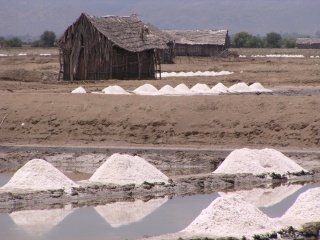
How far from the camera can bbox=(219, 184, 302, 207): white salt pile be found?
15504mm

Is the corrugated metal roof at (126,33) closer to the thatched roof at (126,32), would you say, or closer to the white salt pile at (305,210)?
the thatched roof at (126,32)

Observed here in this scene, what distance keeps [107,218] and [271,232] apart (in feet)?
10.1

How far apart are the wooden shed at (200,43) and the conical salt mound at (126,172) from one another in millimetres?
51138

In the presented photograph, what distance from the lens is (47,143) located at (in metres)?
23.9

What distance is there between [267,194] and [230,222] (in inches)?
190

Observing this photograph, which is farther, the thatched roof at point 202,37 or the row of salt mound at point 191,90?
the thatched roof at point 202,37

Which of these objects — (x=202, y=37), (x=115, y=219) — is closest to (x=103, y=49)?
(x=115, y=219)

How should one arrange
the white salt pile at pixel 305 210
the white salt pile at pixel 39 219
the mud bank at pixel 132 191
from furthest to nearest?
the mud bank at pixel 132 191 → the white salt pile at pixel 39 219 → the white salt pile at pixel 305 210

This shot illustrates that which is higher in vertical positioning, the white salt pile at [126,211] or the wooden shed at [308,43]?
the white salt pile at [126,211]

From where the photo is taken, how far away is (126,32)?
38062 millimetres

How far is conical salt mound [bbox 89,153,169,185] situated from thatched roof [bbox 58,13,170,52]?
1997cm

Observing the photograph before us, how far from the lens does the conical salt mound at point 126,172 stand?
54.2 feet

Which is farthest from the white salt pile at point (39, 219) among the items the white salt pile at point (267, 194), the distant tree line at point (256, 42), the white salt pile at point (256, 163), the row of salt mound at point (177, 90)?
the distant tree line at point (256, 42)

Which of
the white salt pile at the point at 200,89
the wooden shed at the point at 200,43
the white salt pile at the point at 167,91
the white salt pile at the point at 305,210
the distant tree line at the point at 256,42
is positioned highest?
the white salt pile at the point at 305,210
